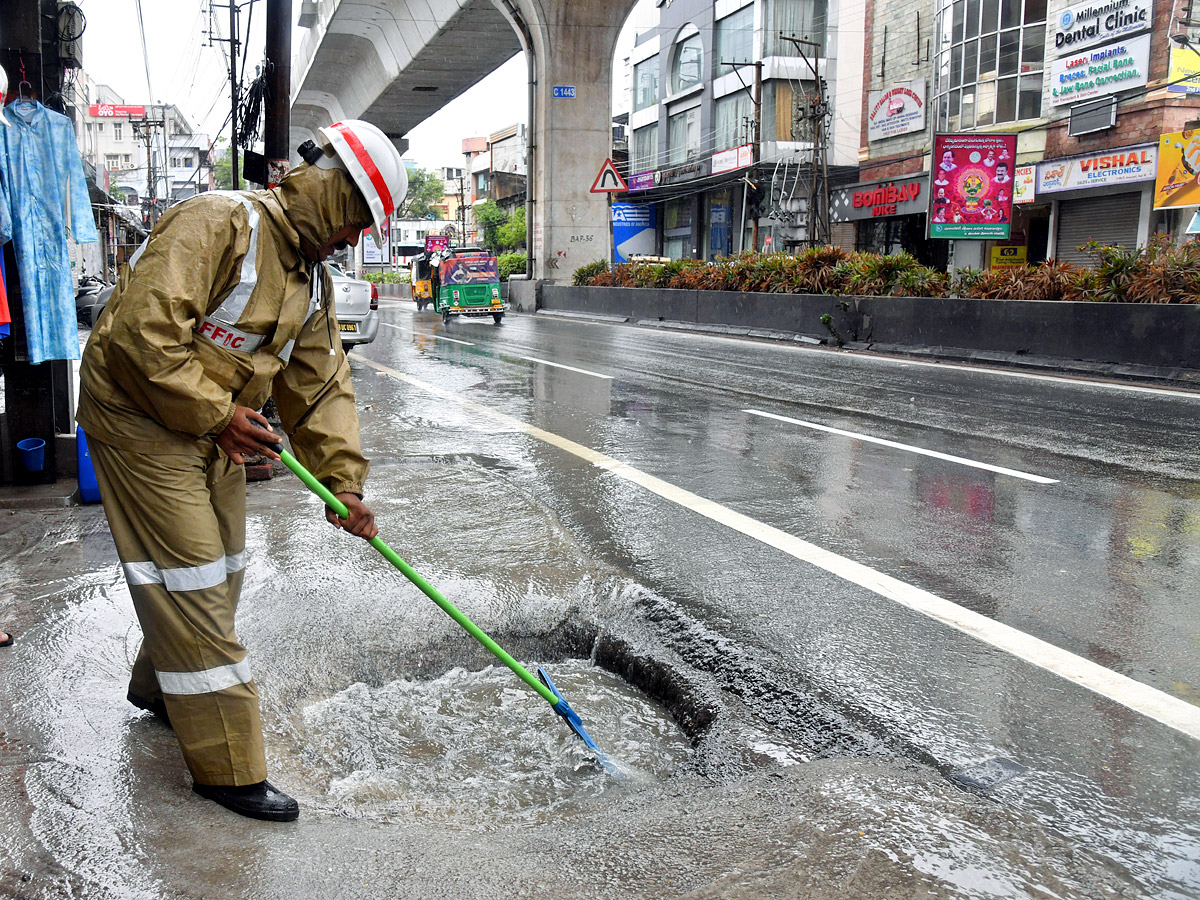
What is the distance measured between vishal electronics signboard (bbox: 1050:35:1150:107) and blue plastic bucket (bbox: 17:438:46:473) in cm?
2286

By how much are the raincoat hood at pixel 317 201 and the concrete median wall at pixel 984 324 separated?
10.7 meters

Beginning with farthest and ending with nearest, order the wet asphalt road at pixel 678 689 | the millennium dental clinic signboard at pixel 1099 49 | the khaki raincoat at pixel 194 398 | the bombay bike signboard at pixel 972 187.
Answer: the millennium dental clinic signboard at pixel 1099 49 < the bombay bike signboard at pixel 972 187 < the khaki raincoat at pixel 194 398 < the wet asphalt road at pixel 678 689

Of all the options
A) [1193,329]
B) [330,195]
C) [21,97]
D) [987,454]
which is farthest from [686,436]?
[1193,329]

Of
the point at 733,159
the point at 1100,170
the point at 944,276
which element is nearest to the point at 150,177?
the point at 733,159

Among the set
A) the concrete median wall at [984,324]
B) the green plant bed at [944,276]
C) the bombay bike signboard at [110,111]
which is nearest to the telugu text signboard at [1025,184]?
the green plant bed at [944,276]

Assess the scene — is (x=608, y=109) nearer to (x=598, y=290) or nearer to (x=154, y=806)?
(x=598, y=290)

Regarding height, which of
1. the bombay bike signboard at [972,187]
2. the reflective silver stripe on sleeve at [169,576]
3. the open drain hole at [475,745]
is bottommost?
the open drain hole at [475,745]

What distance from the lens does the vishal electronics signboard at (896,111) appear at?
3022cm

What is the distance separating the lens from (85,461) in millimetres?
5613

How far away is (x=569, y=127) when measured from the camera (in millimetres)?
30703

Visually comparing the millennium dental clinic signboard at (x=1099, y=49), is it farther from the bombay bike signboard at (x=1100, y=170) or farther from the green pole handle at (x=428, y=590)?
the green pole handle at (x=428, y=590)

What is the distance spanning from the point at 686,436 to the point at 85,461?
4.23 m

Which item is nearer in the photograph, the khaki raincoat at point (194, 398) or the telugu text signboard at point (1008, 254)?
the khaki raincoat at point (194, 398)

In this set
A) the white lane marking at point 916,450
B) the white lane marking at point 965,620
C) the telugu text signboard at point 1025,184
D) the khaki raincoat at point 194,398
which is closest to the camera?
the khaki raincoat at point 194,398
